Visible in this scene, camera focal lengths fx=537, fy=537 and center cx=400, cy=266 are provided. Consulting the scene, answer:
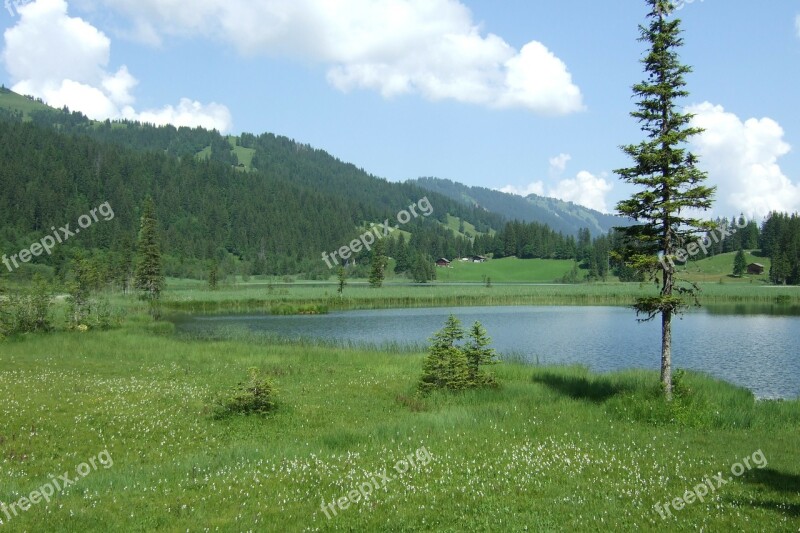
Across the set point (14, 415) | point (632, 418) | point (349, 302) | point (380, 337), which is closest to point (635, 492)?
point (632, 418)

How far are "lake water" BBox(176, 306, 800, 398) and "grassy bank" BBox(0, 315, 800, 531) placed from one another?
15503mm

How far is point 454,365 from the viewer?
997 inches

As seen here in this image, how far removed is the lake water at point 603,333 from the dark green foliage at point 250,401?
23508 millimetres

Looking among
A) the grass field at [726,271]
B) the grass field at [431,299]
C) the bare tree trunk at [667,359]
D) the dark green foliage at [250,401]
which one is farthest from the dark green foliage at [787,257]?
the dark green foliage at [250,401]

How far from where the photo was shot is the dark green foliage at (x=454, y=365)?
24.9 metres

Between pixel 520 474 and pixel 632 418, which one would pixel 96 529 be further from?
pixel 632 418

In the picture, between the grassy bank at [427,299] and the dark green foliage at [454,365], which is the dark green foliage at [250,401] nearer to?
the dark green foliage at [454,365]

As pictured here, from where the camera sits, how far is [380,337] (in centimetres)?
5791

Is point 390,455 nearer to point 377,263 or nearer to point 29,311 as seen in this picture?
point 29,311

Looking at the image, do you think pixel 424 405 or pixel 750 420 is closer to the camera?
pixel 750 420

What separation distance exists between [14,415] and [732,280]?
185614 millimetres
